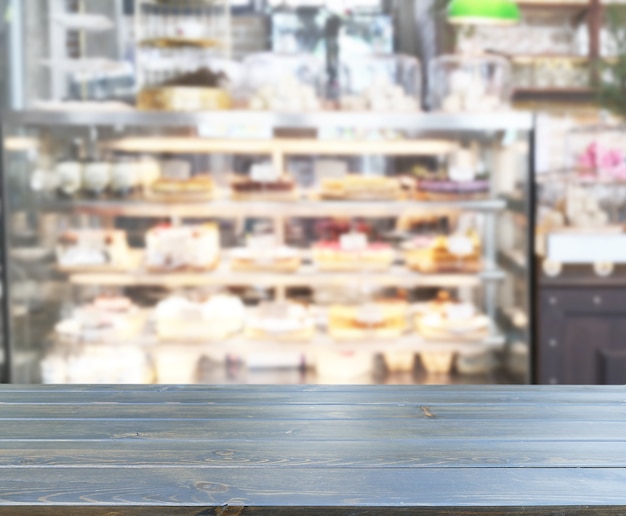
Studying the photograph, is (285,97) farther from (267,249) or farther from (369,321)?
(369,321)

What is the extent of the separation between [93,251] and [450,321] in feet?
5.15

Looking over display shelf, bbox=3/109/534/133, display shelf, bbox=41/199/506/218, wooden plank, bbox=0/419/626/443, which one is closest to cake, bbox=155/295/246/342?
display shelf, bbox=41/199/506/218

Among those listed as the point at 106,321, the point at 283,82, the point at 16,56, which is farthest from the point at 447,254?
the point at 16,56

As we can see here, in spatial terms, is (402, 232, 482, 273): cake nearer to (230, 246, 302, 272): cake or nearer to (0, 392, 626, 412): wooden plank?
(230, 246, 302, 272): cake

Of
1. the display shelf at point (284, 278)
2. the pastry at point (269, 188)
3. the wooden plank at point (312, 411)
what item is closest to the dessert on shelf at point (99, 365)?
the display shelf at point (284, 278)

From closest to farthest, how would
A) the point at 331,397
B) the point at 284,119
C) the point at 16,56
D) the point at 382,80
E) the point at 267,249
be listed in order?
the point at 331,397
the point at 284,119
the point at 267,249
the point at 382,80
the point at 16,56

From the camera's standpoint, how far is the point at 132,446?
1371 mm

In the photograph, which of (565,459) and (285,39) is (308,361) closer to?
(565,459)

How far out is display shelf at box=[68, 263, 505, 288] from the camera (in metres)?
3.93

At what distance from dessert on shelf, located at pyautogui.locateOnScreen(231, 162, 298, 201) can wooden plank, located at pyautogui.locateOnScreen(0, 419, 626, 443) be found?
7.98 feet

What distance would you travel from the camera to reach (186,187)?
388 centimetres

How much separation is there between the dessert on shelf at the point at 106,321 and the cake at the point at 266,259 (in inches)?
18.9

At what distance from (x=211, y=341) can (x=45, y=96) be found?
2217mm

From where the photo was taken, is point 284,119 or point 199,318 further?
point 199,318
